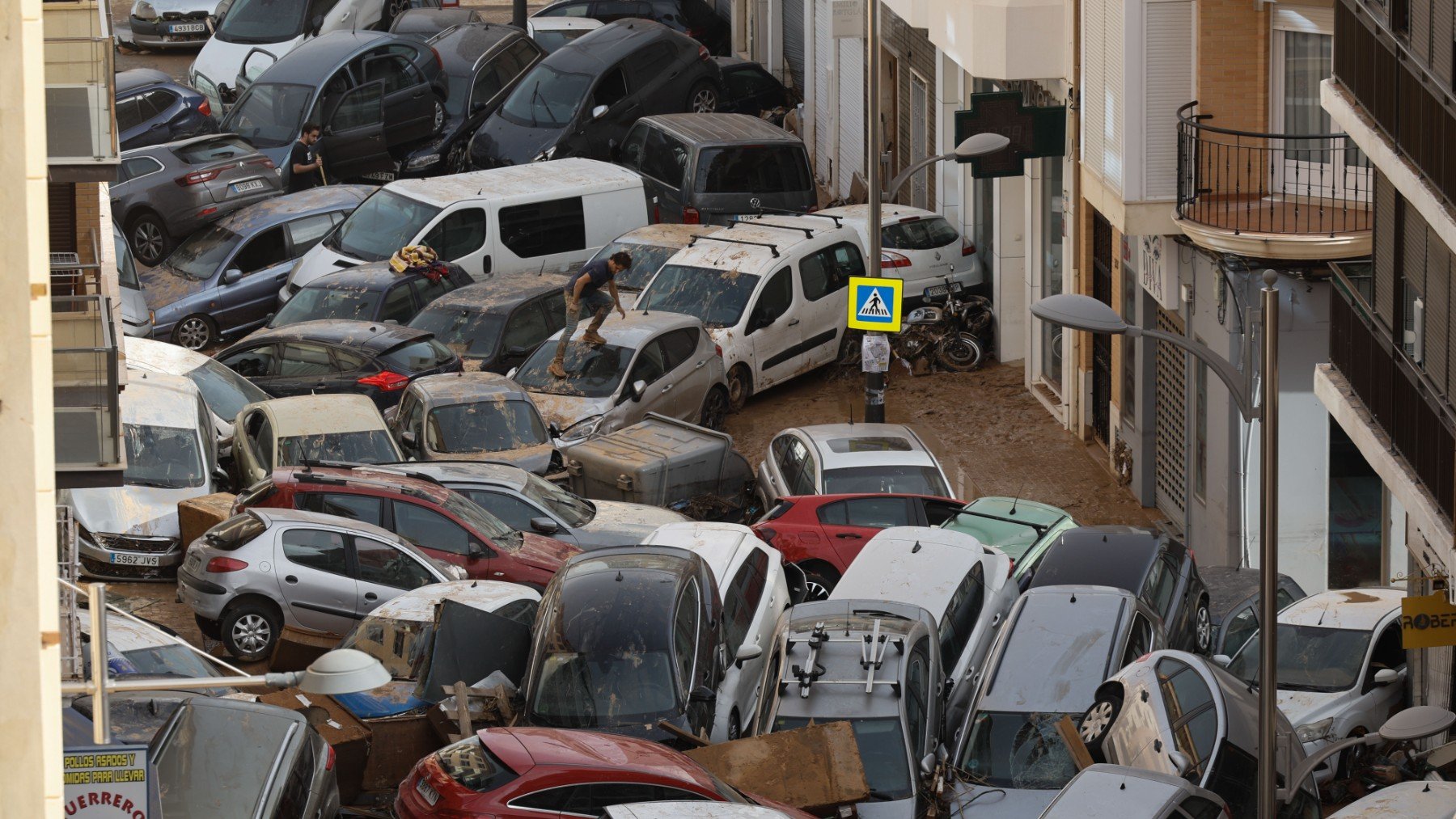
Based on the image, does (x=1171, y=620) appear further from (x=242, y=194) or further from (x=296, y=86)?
(x=296, y=86)

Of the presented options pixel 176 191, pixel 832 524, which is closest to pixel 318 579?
pixel 832 524

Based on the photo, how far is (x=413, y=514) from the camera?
17.2m

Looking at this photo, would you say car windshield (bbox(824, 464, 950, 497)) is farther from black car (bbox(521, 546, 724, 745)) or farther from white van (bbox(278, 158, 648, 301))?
white van (bbox(278, 158, 648, 301))

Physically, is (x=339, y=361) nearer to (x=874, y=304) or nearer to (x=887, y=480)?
(x=874, y=304)

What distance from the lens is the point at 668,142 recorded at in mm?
30656

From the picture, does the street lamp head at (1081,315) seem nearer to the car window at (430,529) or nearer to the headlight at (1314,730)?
the headlight at (1314,730)

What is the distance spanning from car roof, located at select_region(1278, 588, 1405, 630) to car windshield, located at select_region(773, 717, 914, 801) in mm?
4728

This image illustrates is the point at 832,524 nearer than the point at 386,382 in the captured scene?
Yes

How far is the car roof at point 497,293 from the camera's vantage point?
24.4 metres

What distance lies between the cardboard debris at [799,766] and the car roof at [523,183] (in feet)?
51.1

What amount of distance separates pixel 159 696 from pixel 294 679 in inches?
215

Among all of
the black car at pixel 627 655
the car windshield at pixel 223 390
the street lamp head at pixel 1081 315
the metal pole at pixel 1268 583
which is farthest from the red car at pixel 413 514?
the metal pole at pixel 1268 583

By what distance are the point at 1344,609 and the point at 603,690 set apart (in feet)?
20.9

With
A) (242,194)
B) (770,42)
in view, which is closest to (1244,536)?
(242,194)
